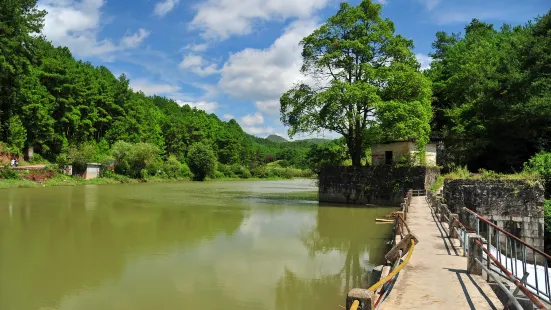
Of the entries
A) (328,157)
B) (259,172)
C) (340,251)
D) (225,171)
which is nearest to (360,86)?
(328,157)

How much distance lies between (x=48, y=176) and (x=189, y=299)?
132 feet

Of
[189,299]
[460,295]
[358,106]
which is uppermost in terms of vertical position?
[358,106]

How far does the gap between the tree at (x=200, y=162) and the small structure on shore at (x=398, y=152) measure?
A: 42076 millimetres

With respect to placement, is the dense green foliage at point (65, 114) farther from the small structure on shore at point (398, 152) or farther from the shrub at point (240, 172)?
the small structure on shore at point (398, 152)

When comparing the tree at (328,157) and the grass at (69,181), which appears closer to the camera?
the tree at (328,157)

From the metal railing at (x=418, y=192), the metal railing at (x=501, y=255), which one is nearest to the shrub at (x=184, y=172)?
the metal railing at (x=418, y=192)

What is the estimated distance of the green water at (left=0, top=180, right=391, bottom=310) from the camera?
728 cm

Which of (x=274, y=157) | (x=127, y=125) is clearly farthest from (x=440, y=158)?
(x=274, y=157)

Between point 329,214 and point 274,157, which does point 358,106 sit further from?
point 274,157

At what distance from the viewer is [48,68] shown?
2028 inches

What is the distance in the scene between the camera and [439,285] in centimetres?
609

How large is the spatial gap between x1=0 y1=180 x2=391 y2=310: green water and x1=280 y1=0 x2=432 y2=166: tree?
8.41 m

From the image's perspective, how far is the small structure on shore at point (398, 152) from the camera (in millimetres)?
25547

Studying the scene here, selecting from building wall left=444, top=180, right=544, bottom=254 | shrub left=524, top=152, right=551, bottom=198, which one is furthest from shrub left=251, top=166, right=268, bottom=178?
building wall left=444, top=180, right=544, bottom=254
